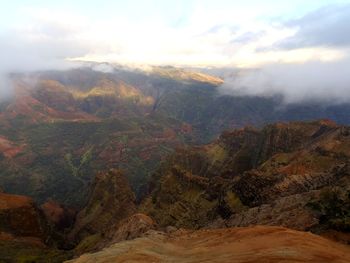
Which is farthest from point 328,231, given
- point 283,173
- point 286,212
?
point 283,173

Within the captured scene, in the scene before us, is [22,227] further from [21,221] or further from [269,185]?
[269,185]

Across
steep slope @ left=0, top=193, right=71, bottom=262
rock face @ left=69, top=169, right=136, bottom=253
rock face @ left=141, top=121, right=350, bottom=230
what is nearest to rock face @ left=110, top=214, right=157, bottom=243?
rock face @ left=141, top=121, right=350, bottom=230

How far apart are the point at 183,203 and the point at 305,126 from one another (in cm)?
6717

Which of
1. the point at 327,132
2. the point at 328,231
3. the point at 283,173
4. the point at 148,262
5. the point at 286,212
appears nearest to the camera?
the point at 148,262

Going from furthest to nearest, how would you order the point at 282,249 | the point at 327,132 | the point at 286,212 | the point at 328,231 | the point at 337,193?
the point at 327,132 < the point at 286,212 < the point at 337,193 < the point at 328,231 < the point at 282,249

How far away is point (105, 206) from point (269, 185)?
83.2m

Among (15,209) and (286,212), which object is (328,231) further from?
(15,209)

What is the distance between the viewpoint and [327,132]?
169 m

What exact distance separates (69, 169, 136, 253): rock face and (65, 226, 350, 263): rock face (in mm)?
107431

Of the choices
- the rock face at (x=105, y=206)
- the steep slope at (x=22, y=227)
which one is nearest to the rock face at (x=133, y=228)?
the steep slope at (x=22, y=227)

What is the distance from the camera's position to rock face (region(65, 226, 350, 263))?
40.2 metres

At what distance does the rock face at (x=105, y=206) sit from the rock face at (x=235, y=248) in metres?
107

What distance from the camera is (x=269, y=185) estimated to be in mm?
105188

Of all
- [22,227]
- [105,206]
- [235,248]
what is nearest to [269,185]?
[235,248]
